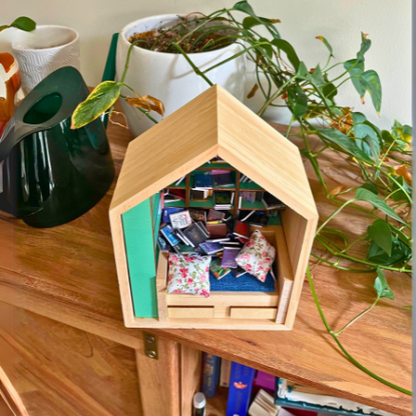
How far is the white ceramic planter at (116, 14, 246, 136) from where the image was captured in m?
0.67

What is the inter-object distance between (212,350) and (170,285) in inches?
4.3

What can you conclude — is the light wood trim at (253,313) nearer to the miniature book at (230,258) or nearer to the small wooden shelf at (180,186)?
the miniature book at (230,258)

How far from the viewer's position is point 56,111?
0.65 meters

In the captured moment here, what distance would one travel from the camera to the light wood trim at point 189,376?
73 cm

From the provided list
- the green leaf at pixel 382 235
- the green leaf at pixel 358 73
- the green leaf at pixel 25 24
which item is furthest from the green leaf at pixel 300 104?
the green leaf at pixel 25 24

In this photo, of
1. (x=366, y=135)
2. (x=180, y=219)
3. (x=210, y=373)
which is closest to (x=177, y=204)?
(x=180, y=219)

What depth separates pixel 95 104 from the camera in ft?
1.83

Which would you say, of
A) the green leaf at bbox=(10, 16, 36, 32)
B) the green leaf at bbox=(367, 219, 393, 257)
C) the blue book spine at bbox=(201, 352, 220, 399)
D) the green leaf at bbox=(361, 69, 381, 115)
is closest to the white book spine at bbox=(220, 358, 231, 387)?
the blue book spine at bbox=(201, 352, 220, 399)

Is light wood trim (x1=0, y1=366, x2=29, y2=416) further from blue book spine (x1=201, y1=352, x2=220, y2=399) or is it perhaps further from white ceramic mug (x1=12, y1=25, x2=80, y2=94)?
white ceramic mug (x1=12, y1=25, x2=80, y2=94)

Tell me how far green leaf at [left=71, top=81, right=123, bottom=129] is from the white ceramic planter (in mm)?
133

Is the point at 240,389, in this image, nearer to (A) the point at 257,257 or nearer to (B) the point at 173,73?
(A) the point at 257,257

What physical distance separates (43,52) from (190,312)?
2.02 ft

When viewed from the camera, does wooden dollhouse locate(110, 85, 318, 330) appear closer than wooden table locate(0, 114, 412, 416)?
Yes

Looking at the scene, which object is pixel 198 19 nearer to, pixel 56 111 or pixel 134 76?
pixel 134 76
